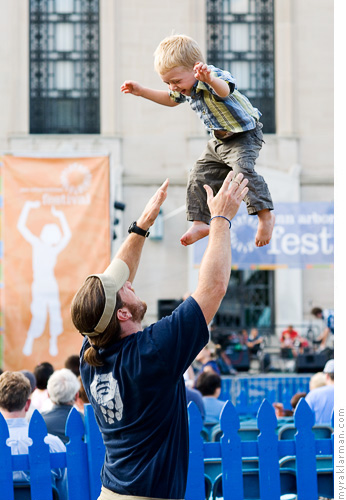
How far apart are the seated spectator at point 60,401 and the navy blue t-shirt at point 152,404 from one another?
8.34 feet

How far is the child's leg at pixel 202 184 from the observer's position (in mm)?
4016

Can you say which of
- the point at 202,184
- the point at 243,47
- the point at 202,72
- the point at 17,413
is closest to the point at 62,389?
the point at 17,413

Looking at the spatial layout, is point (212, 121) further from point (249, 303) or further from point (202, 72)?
point (249, 303)

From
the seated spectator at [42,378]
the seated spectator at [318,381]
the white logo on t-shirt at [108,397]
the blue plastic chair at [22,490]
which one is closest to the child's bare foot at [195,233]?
the white logo on t-shirt at [108,397]

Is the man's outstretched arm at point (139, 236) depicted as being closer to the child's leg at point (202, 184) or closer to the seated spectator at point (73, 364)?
the child's leg at point (202, 184)

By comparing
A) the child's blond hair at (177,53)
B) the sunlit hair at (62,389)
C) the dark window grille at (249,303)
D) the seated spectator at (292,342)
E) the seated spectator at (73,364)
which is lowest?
the seated spectator at (292,342)

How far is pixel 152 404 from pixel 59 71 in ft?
60.1

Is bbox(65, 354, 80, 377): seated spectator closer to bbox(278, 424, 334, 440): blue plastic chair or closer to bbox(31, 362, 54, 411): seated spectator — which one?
bbox(31, 362, 54, 411): seated spectator

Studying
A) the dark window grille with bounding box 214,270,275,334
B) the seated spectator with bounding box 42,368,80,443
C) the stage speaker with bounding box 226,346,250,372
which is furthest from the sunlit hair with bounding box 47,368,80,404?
the dark window grille with bounding box 214,270,275,334

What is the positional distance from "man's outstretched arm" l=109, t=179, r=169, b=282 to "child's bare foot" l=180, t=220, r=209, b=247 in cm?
22

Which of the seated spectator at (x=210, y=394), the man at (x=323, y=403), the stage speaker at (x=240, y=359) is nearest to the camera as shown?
the man at (x=323, y=403)

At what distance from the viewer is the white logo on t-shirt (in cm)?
319

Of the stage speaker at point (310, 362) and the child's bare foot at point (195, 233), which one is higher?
the child's bare foot at point (195, 233)

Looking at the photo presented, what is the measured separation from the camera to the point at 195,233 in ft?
13.1
